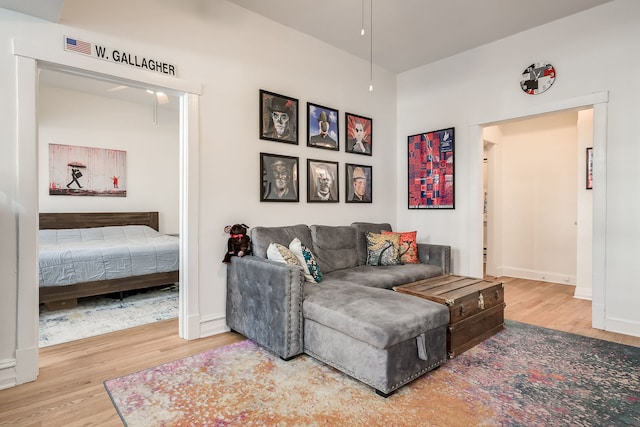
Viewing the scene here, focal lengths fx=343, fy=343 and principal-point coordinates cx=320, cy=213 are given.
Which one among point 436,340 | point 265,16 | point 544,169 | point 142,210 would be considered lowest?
point 436,340

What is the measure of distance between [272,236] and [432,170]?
8.16 feet

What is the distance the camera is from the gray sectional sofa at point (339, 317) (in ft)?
6.67

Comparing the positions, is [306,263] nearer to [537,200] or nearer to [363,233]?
[363,233]

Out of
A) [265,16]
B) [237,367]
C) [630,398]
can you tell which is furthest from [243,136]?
[630,398]

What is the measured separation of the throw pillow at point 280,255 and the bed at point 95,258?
83.6 inches

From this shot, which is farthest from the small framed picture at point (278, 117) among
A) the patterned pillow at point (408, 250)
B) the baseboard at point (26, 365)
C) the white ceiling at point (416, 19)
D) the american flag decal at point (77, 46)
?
the baseboard at point (26, 365)

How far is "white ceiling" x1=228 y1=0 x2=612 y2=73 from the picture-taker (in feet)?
10.4

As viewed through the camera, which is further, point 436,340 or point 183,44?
point 183,44

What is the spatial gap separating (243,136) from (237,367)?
2.01m

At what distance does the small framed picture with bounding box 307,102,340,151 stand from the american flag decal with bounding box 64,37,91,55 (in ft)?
6.71

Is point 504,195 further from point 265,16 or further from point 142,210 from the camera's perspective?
point 142,210

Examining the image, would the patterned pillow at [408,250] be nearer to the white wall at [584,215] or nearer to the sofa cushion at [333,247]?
Answer: the sofa cushion at [333,247]

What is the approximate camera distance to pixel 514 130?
5496mm

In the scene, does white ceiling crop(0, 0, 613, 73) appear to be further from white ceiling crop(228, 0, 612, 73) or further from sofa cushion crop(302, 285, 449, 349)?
sofa cushion crop(302, 285, 449, 349)
